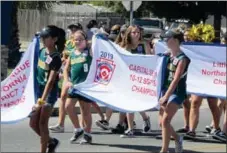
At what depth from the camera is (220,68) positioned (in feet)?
32.2

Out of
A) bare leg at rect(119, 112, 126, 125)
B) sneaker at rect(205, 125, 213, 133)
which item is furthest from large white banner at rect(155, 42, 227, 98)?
bare leg at rect(119, 112, 126, 125)

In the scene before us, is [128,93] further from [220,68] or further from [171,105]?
[220,68]

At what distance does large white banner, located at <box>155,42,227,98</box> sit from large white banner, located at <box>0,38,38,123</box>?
9.66 ft

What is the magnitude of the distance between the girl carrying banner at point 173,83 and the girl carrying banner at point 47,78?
140cm

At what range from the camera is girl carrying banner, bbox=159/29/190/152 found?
28.2ft

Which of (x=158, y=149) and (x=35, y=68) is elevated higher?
(x=35, y=68)

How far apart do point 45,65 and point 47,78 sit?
169mm

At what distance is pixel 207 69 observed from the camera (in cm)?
1016

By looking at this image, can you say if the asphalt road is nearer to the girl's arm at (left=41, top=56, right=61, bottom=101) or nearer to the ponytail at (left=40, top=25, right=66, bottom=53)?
the girl's arm at (left=41, top=56, right=61, bottom=101)

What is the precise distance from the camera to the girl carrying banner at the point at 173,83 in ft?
28.2

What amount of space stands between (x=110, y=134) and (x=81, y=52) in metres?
1.79

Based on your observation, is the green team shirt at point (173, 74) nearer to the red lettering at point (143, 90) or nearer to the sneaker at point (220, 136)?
the red lettering at point (143, 90)

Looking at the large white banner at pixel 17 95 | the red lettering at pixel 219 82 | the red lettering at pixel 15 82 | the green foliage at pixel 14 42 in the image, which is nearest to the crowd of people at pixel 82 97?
the large white banner at pixel 17 95

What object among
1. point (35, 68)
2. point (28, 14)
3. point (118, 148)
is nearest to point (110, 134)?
point (118, 148)
